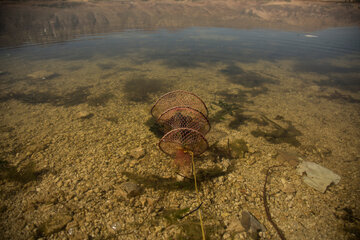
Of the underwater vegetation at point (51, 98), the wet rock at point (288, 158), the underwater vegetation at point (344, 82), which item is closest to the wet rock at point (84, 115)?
the underwater vegetation at point (51, 98)

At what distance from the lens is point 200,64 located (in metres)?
12.1

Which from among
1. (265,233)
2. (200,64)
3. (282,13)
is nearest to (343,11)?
(282,13)

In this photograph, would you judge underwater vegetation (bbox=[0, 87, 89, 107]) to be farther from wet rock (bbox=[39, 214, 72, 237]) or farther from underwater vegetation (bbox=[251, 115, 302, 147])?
underwater vegetation (bbox=[251, 115, 302, 147])

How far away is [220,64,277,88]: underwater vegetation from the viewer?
9578mm

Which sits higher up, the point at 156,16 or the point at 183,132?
the point at 156,16

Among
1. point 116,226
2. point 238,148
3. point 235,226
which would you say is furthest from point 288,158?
point 116,226

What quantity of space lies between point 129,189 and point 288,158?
414cm

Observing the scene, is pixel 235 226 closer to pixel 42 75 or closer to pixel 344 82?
pixel 344 82

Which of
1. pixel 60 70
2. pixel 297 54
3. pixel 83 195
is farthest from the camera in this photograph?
pixel 297 54

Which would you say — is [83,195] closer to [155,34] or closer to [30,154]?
[30,154]

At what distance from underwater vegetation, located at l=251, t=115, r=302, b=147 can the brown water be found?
4 cm

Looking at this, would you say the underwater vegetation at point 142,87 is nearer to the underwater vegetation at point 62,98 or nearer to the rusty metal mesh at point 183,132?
the underwater vegetation at point 62,98

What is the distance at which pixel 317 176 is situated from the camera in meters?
4.21

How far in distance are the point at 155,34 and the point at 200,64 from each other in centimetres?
1116
